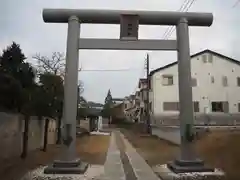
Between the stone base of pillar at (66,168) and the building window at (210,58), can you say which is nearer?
the stone base of pillar at (66,168)

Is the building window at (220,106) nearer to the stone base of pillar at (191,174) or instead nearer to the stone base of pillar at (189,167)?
the stone base of pillar at (189,167)

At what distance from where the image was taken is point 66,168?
11.9 m

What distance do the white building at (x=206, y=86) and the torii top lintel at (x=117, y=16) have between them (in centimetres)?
2707

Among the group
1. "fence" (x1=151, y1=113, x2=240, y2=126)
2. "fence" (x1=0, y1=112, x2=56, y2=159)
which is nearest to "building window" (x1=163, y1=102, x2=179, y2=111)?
"fence" (x1=151, y1=113, x2=240, y2=126)

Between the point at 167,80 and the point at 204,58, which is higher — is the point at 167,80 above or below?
below

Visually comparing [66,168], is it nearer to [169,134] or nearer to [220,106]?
[169,134]

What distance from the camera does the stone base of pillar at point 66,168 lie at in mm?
11703

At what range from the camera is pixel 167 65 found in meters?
42.4

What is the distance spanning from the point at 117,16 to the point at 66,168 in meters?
6.22

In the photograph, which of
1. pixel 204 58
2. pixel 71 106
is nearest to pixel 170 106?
pixel 204 58

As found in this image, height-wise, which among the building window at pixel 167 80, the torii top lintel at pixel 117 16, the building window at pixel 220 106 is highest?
the building window at pixel 167 80

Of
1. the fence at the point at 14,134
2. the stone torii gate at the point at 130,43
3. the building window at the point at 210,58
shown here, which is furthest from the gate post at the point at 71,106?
the building window at the point at 210,58

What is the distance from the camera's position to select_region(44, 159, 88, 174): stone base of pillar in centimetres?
1170

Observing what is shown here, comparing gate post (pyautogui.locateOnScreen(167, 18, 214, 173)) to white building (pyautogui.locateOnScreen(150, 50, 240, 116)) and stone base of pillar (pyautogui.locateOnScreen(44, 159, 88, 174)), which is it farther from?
white building (pyautogui.locateOnScreen(150, 50, 240, 116))
